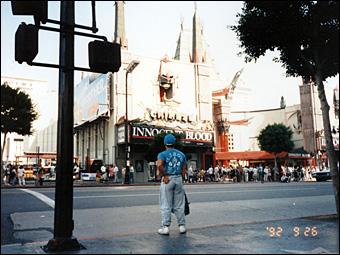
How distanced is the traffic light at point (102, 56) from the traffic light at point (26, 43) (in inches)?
28.3

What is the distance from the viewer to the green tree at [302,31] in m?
6.12

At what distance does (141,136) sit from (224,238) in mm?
27976

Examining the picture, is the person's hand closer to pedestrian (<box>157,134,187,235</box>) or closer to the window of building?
pedestrian (<box>157,134,187,235</box>)

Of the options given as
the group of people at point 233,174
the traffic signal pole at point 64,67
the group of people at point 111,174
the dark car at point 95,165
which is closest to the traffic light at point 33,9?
the traffic signal pole at point 64,67

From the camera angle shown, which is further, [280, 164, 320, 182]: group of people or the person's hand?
[280, 164, 320, 182]: group of people

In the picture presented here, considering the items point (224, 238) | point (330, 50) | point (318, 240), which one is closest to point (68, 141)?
point (224, 238)

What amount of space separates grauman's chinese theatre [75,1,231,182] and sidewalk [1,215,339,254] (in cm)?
2658

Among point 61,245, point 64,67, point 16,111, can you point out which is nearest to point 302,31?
point 64,67

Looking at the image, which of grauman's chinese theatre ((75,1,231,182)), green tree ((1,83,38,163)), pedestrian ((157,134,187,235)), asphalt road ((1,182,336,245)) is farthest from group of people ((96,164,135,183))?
pedestrian ((157,134,187,235))

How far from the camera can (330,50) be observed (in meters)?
6.32

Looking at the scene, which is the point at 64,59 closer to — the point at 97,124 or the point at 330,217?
the point at 330,217

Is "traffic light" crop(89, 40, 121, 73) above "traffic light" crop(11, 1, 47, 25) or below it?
below

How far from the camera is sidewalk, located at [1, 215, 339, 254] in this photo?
389 centimetres

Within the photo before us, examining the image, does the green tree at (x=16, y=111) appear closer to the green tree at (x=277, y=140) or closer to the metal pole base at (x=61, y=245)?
the metal pole base at (x=61, y=245)
